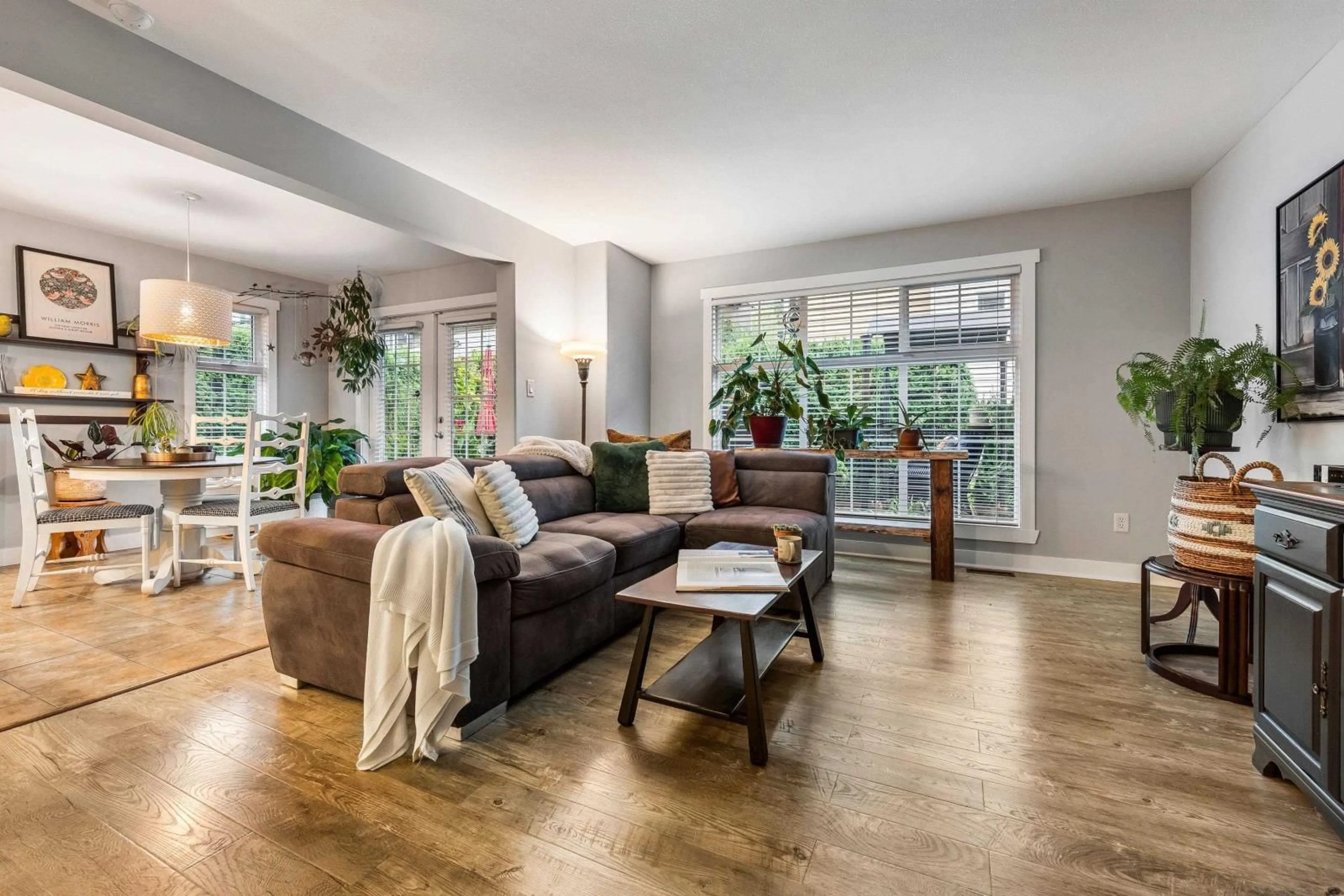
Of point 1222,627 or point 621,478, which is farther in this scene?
point 621,478

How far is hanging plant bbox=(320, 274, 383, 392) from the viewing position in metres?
5.37

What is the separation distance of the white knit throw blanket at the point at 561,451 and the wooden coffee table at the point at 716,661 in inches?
62.1

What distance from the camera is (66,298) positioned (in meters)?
4.28

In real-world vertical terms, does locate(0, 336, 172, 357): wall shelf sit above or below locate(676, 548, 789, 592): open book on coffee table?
above

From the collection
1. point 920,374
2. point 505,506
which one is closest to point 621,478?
point 505,506

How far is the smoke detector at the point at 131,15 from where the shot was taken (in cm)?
199

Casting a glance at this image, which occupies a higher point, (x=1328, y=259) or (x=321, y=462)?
(x=1328, y=259)

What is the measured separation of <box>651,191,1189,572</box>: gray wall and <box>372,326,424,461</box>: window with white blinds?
454 centimetres

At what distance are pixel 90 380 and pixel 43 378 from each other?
0.81 ft

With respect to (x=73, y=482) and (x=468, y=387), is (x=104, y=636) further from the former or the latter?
(x=468, y=387)

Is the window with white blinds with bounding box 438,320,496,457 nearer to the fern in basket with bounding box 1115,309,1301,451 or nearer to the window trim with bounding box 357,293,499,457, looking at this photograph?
the window trim with bounding box 357,293,499,457

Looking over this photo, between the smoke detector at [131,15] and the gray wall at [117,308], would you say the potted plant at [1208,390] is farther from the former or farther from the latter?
the gray wall at [117,308]

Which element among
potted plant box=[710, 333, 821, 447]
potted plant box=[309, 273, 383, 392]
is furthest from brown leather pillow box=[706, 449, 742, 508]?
potted plant box=[309, 273, 383, 392]

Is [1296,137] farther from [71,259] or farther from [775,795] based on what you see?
[71,259]
